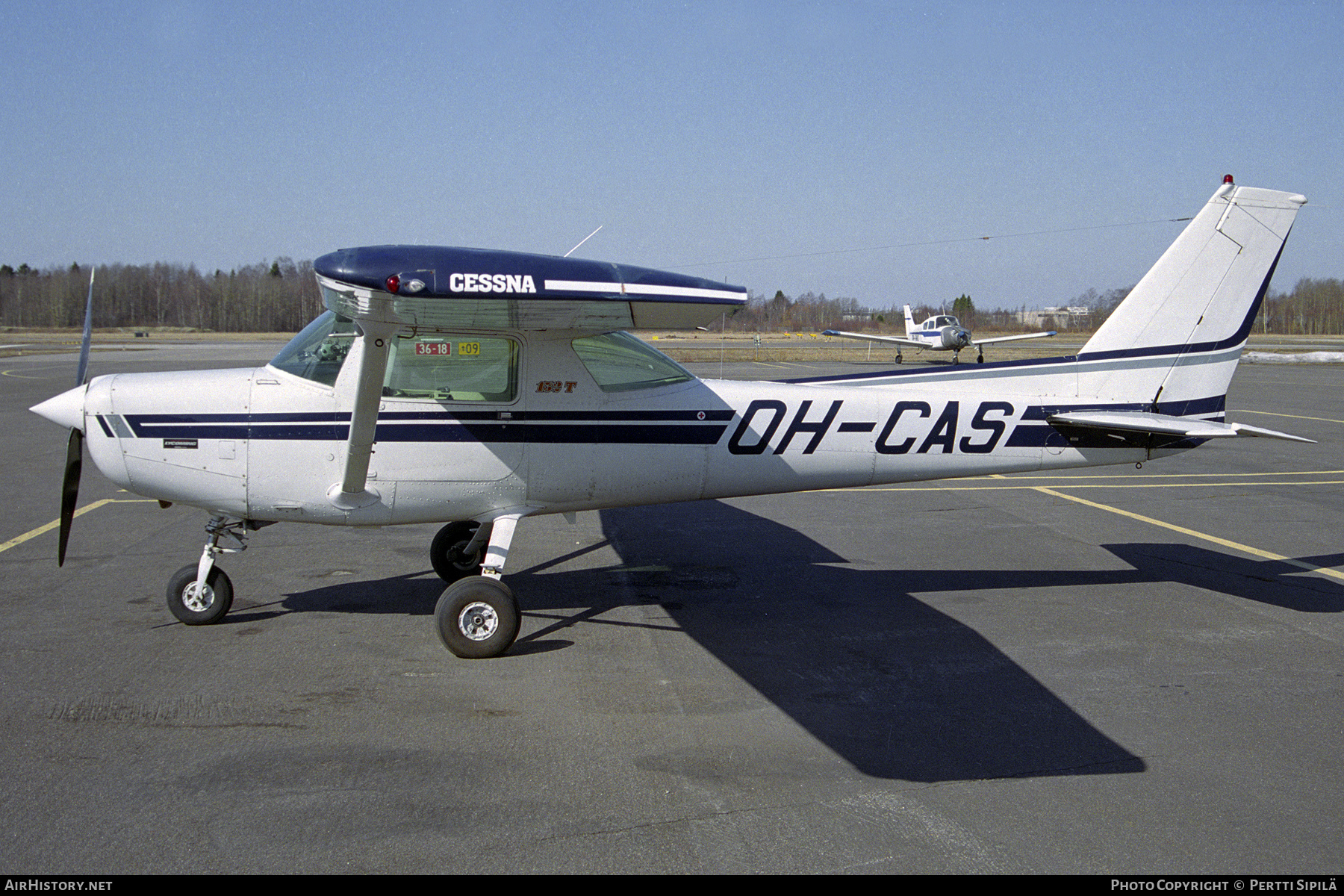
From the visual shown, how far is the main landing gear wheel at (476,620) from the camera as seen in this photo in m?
5.70

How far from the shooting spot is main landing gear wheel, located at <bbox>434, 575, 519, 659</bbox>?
5.70m

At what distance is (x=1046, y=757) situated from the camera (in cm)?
437

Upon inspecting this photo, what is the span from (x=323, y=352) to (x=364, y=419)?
82 cm

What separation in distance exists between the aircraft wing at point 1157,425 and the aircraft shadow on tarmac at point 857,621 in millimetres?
1442

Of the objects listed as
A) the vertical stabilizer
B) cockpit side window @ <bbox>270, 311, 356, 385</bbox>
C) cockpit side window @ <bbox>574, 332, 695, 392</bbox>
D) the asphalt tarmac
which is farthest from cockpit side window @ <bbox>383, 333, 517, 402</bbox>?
the vertical stabilizer

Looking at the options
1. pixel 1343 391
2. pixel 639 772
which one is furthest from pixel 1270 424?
pixel 639 772

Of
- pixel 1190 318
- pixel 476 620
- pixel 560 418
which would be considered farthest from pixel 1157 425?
pixel 476 620

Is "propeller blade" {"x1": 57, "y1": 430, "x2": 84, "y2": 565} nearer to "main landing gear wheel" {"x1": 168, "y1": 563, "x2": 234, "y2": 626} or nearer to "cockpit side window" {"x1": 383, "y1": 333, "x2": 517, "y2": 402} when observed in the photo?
"main landing gear wheel" {"x1": 168, "y1": 563, "x2": 234, "y2": 626}

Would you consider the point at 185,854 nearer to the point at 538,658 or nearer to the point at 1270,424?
the point at 538,658

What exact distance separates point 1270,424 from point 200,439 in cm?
1943

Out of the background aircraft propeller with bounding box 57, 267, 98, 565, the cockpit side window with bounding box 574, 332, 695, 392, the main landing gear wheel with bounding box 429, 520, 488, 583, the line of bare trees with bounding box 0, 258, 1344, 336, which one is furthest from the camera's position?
the line of bare trees with bounding box 0, 258, 1344, 336

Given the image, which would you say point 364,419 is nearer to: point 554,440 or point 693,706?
point 554,440

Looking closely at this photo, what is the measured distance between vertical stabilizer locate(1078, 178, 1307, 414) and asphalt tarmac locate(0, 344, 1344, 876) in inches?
64.5

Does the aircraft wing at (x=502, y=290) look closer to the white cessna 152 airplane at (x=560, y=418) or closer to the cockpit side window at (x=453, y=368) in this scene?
the white cessna 152 airplane at (x=560, y=418)
